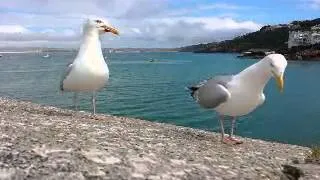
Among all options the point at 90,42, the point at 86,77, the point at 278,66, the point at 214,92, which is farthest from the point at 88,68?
the point at 278,66

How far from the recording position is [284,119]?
53.0m

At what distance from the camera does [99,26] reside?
14.7 metres

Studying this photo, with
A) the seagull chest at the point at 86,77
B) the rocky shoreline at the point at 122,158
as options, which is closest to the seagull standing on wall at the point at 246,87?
the rocky shoreline at the point at 122,158

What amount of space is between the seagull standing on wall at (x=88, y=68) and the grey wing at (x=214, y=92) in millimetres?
3208

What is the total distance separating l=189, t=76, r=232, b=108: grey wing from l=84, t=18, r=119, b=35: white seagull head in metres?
4.14

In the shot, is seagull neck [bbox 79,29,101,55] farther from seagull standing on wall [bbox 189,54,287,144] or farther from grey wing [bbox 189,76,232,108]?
seagull standing on wall [bbox 189,54,287,144]

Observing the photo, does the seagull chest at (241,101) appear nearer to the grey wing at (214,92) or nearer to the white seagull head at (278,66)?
the grey wing at (214,92)

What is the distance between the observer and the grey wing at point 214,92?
413 inches

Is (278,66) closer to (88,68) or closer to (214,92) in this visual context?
(214,92)

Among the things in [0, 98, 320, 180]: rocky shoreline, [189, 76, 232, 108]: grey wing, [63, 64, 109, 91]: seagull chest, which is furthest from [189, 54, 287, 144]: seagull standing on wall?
[63, 64, 109, 91]: seagull chest

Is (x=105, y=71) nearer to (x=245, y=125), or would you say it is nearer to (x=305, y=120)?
(x=245, y=125)

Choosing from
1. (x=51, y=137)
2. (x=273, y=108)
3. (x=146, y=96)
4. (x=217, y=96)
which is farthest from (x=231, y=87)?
(x=146, y=96)

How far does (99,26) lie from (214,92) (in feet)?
16.7

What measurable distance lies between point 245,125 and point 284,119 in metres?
9.52
